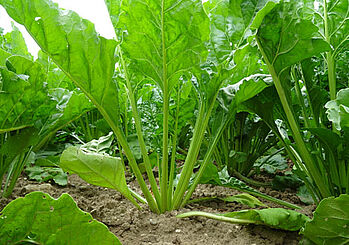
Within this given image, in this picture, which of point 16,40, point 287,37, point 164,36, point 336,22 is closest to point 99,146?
point 164,36

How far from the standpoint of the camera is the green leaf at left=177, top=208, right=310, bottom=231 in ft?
2.46

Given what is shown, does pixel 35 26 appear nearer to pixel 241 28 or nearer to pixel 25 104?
pixel 25 104

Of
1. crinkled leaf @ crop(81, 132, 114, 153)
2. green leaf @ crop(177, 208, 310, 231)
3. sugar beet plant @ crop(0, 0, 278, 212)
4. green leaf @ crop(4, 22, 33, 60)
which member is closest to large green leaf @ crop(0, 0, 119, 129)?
sugar beet plant @ crop(0, 0, 278, 212)

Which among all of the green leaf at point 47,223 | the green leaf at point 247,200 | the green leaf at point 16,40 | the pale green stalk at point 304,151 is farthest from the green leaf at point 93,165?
the green leaf at point 16,40

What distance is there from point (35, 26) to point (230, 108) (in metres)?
0.55

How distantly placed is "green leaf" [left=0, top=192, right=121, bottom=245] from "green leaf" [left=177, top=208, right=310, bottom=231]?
0.34 metres

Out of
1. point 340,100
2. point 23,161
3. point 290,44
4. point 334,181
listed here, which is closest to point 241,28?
point 290,44

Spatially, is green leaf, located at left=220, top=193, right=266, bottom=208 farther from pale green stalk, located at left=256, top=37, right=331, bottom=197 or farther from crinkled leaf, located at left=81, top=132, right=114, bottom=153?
crinkled leaf, located at left=81, top=132, right=114, bottom=153

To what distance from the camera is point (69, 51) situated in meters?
0.78

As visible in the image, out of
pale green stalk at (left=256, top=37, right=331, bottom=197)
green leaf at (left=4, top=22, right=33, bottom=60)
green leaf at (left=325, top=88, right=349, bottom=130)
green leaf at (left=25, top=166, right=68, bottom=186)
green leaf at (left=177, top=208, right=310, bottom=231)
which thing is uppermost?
green leaf at (left=4, top=22, right=33, bottom=60)

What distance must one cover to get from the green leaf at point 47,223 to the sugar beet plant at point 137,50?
24 centimetres

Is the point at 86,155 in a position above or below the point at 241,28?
below

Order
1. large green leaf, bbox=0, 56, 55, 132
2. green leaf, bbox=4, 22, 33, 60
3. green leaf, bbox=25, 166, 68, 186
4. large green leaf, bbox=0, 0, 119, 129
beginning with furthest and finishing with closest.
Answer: green leaf, bbox=4, 22, 33, 60
green leaf, bbox=25, 166, 68, 186
large green leaf, bbox=0, 56, 55, 132
large green leaf, bbox=0, 0, 119, 129

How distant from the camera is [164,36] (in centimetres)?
84
